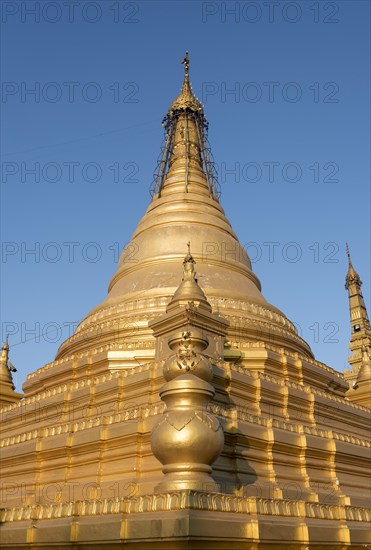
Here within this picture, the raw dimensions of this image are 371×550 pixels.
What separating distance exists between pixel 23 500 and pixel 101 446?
361 cm

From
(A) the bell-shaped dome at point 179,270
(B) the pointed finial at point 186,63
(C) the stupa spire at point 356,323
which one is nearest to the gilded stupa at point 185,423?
(A) the bell-shaped dome at point 179,270

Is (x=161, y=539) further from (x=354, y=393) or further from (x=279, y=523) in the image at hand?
(x=354, y=393)

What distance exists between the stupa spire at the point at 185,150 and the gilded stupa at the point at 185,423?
1.56ft

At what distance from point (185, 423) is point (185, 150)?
25340 mm

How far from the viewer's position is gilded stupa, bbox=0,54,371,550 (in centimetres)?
914

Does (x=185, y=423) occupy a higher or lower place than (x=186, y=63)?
lower

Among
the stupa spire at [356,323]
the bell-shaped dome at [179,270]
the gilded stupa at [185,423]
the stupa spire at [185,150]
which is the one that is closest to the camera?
the gilded stupa at [185,423]

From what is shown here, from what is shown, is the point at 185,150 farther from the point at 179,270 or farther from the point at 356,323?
the point at 356,323

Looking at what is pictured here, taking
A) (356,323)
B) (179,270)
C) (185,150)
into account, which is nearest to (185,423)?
(179,270)

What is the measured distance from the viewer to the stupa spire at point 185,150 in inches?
1177

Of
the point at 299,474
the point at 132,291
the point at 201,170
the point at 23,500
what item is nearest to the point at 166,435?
the point at 299,474

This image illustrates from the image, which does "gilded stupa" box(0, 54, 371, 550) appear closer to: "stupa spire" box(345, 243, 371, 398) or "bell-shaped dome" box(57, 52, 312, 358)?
"bell-shaped dome" box(57, 52, 312, 358)

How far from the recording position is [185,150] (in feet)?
106

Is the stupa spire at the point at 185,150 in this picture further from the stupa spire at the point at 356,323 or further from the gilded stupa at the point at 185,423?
the stupa spire at the point at 356,323
